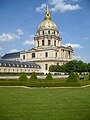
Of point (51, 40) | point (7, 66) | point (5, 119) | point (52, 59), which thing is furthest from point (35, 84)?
point (51, 40)

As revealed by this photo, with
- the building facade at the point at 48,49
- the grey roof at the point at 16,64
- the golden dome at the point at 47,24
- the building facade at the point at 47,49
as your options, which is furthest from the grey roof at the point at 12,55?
the golden dome at the point at 47,24

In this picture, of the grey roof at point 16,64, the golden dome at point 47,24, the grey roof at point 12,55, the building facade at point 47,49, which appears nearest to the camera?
the grey roof at point 16,64

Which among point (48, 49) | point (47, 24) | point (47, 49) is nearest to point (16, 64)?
point (47, 49)

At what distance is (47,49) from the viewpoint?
84750mm

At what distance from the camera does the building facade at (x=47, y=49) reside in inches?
3295

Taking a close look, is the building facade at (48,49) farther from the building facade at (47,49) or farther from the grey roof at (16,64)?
the grey roof at (16,64)

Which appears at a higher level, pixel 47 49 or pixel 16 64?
pixel 47 49

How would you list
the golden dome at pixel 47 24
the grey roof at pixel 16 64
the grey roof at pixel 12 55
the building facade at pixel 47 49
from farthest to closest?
the grey roof at pixel 12 55 < the golden dome at pixel 47 24 < the building facade at pixel 47 49 < the grey roof at pixel 16 64

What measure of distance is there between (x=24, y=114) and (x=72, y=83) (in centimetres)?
1844

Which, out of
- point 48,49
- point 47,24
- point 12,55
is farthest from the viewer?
point 12,55

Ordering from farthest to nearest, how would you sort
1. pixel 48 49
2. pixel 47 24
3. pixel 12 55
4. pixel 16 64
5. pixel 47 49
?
pixel 12 55 < pixel 47 24 < pixel 47 49 < pixel 48 49 < pixel 16 64

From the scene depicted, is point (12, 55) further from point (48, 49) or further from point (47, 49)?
point (48, 49)

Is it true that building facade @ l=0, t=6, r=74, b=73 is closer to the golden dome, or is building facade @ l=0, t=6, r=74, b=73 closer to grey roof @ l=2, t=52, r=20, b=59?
the golden dome

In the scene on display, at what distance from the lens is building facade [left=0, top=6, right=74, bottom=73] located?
83.7m
